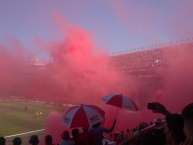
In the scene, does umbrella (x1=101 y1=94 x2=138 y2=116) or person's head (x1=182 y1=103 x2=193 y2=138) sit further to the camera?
umbrella (x1=101 y1=94 x2=138 y2=116)

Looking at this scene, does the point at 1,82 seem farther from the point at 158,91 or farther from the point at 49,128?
the point at 158,91

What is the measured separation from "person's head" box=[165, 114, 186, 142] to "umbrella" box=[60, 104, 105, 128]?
2229 mm

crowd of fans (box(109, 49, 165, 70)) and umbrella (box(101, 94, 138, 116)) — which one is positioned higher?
crowd of fans (box(109, 49, 165, 70))

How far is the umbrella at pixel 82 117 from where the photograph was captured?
3727mm

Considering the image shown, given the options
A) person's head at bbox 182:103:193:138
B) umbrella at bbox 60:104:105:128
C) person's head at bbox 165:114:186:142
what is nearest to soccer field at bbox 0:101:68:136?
umbrella at bbox 60:104:105:128

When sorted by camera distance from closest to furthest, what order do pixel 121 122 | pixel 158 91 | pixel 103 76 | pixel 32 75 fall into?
pixel 121 122 < pixel 158 91 < pixel 103 76 < pixel 32 75

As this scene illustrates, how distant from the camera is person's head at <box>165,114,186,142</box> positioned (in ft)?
5.29

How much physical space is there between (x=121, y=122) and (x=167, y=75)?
8486mm

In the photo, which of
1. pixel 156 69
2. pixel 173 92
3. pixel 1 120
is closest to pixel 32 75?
pixel 1 120

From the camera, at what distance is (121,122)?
1558cm

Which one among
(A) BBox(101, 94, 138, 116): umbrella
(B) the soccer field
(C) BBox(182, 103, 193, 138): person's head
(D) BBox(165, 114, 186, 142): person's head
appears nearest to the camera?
(C) BBox(182, 103, 193, 138): person's head

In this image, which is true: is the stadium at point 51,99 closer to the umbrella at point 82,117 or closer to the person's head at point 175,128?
the umbrella at point 82,117

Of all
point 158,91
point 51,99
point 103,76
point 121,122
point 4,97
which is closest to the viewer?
point 121,122

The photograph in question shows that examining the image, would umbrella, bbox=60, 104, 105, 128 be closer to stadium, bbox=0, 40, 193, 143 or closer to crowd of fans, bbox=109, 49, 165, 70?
stadium, bbox=0, 40, 193, 143
